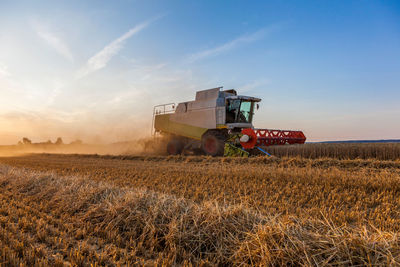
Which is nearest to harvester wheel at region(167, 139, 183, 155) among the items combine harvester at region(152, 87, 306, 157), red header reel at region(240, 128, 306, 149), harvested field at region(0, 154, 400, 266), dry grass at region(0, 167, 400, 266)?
combine harvester at region(152, 87, 306, 157)

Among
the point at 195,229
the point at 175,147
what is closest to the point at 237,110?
the point at 175,147

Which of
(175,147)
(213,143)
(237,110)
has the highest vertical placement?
(237,110)

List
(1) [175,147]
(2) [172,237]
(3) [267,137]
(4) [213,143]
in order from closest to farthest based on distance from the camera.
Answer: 1. (2) [172,237]
2. (3) [267,137]
3. (4) [213,143]
4. (1) [175,147]

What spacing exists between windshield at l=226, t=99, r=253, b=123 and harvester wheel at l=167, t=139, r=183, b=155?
3.98m

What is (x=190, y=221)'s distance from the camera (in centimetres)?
264

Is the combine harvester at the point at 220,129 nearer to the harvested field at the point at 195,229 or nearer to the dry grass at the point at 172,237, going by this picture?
the harvested field at the point at 195,229

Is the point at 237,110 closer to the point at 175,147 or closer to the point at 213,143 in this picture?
the point at 213,143

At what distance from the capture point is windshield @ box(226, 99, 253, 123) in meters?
13.5

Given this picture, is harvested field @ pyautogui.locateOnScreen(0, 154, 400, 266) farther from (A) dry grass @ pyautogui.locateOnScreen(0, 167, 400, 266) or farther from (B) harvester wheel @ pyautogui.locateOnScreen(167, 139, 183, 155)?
(B) harvester wheel @ pyautogui.locateOnScreen(167, 139, 183, 155)

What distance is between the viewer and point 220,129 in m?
13.5

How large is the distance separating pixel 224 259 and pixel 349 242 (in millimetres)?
1027

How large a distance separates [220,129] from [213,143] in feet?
3.17

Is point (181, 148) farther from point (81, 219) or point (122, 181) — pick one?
point (81, 219)

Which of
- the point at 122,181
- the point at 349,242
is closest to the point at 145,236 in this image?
the point at 349,242
